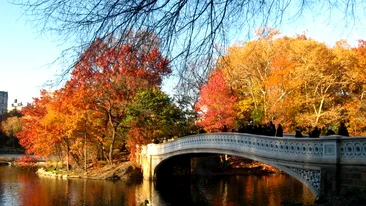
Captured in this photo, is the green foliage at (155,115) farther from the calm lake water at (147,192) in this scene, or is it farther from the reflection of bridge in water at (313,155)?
the reflection of bridge in water at (313,155)

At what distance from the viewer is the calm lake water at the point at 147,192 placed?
18438mm

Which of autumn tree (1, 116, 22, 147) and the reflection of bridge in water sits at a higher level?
autumn tree (1, 116, 22, 147)

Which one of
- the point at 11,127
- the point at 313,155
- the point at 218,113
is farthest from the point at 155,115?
the point at 11,127

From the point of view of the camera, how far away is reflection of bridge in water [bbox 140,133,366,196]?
36.1 feet

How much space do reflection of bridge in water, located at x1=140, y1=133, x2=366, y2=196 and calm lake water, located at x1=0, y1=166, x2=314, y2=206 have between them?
115 inches

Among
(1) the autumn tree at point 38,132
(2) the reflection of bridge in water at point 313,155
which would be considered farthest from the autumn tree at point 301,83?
(1) the autumn tree at point 38,132

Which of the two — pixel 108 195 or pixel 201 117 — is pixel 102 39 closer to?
pixel 108 195

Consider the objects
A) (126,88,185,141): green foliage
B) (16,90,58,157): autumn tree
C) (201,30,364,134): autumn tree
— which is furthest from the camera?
(16,90,58,157): autumn tree

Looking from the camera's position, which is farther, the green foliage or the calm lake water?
the green foliage

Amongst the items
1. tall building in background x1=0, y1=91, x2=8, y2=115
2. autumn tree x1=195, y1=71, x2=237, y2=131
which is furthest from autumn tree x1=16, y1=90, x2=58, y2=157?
tall building in background x1=0, y1=91, x2=8, y2=115

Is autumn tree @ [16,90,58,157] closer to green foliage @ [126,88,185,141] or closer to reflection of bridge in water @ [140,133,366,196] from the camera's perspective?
green foliage @ [126,88,185,141]

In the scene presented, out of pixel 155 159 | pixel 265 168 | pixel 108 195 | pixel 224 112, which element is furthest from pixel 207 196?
pixel 265 168

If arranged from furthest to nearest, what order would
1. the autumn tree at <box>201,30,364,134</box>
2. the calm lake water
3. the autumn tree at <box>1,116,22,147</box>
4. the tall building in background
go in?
the tall building in background < the autumn tree at <box>1,116,22,147</box> < the autumn tree at <box>201,30,364,134</box> < the calm lake water

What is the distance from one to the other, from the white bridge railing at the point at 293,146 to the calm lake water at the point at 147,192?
263 centimetres
